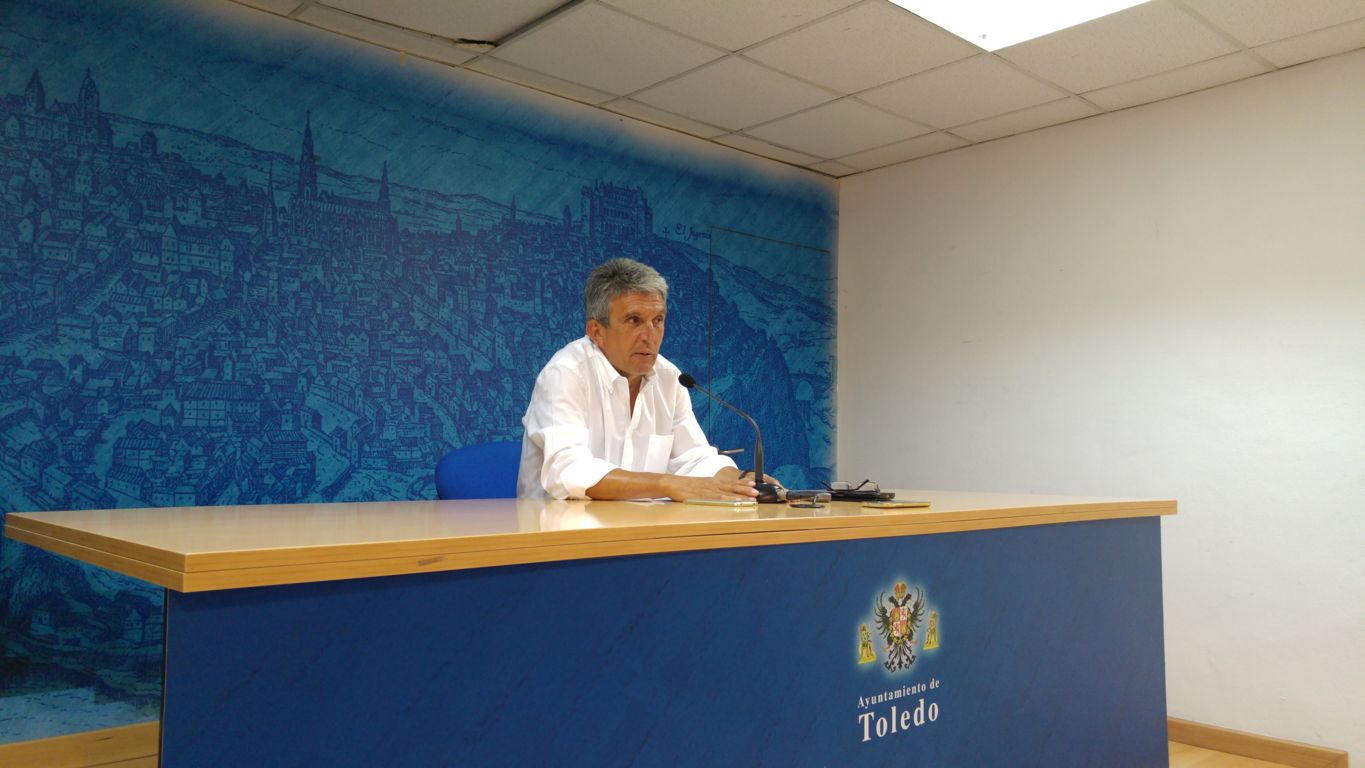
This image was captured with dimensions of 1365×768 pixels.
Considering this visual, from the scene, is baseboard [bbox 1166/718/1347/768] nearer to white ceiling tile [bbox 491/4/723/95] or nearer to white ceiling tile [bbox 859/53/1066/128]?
white ceiling tile [bbox 859/53/1066/128]

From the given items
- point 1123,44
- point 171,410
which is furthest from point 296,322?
point 1123,44

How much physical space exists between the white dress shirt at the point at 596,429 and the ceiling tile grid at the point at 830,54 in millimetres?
1307

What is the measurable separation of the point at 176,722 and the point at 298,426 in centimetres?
235

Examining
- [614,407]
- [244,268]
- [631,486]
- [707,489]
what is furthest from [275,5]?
[707,489]

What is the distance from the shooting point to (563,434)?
2227mm

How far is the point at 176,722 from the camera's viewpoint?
3.18ft

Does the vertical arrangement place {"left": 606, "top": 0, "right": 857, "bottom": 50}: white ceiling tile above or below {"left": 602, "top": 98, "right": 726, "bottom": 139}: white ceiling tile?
below

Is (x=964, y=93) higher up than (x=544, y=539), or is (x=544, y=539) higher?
(x=964, y=93)

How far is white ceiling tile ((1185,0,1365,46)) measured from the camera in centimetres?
298

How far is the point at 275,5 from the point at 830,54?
1.89 meters

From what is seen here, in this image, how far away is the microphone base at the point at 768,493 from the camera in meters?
2.08

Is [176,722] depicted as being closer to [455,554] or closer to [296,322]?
[455,554]

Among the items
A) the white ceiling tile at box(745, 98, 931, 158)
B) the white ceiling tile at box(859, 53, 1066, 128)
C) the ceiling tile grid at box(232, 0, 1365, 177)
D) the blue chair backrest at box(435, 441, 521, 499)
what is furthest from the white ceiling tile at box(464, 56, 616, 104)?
the blue chair backrest at box(435, 441, 521, 499)

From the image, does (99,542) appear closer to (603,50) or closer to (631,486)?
(631,486)
